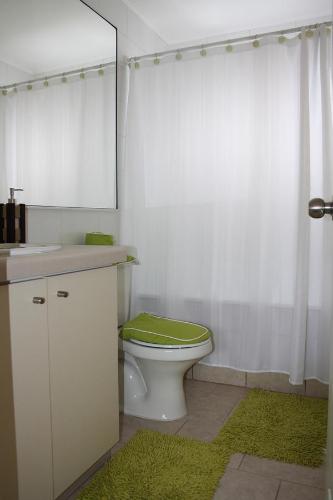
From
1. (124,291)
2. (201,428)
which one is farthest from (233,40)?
(201,428)

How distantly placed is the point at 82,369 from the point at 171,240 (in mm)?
1193

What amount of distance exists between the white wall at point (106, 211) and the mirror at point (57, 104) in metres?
0.06

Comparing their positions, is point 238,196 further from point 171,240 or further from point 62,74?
point 62,74

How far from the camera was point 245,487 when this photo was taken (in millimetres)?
1626

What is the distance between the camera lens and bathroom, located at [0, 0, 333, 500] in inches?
61.2

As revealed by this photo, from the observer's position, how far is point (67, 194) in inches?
84.1

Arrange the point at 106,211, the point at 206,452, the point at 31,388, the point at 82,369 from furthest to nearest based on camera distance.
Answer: the point at 106,211
the point at 206,452
the point at 82,369
the point at 31,388

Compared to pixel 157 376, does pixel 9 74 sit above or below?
above

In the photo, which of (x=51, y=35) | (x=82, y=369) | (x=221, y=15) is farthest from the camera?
(x=221, y=15)

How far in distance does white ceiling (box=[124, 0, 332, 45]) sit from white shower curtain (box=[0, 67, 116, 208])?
0.57m

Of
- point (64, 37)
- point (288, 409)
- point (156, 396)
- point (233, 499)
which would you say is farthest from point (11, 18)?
point (288, 409)

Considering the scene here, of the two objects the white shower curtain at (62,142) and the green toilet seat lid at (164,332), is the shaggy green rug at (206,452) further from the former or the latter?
the white shower curtain at (62,142)

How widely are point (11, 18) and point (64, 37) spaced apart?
39cm

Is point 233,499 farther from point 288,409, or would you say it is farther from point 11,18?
point 11,18
